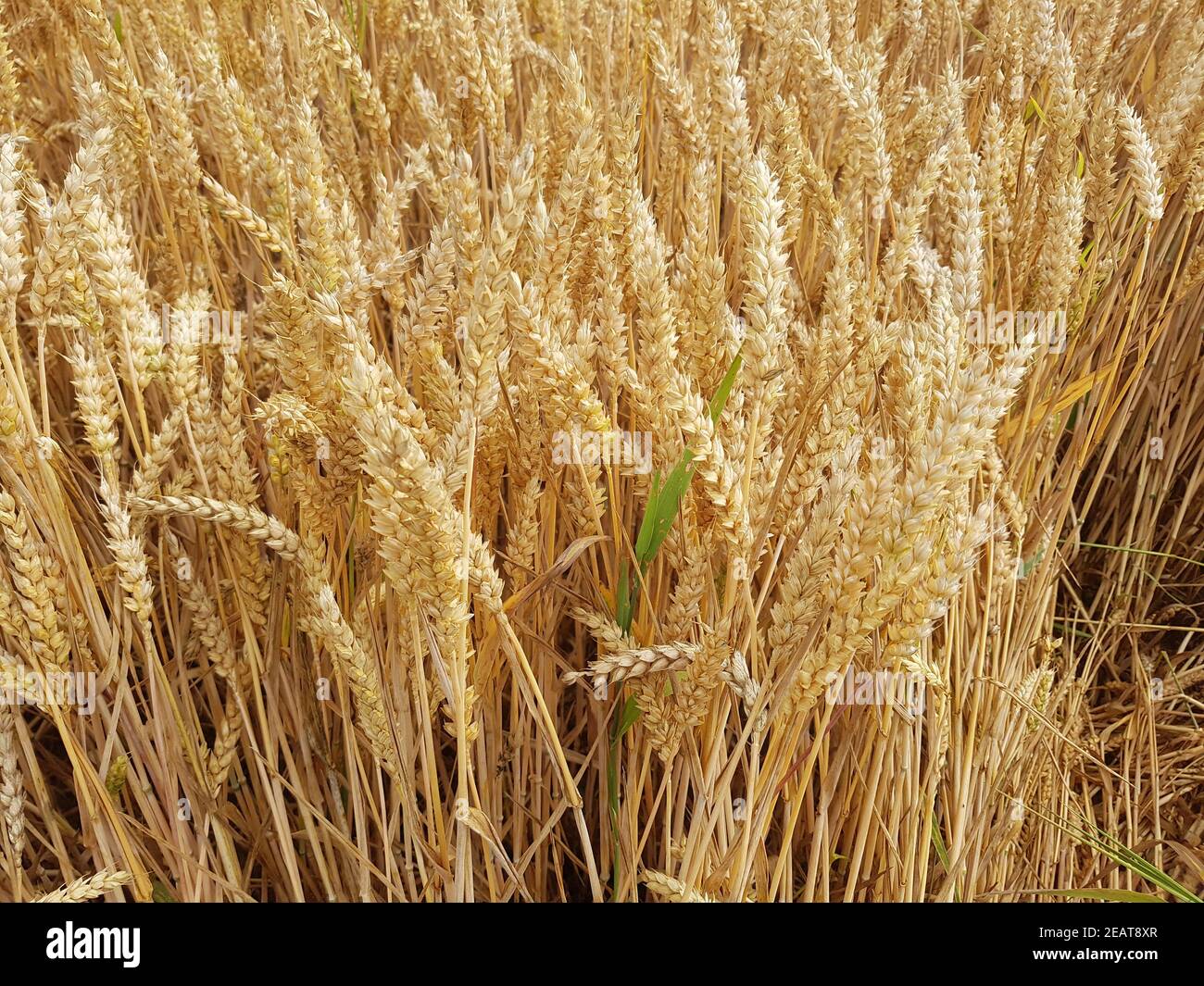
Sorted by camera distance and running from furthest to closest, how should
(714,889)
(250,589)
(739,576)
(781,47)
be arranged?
(781,47) < (250,589) < (714,889) < (739,576)

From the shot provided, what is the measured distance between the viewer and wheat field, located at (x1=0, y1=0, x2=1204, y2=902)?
68 cm

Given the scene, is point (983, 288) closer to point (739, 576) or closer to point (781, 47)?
point (781, 47)

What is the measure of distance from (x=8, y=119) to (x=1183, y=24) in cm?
160

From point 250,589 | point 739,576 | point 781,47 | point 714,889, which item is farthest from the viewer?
point 781,47

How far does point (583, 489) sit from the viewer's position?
0.79 m

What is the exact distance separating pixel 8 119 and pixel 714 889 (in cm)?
130

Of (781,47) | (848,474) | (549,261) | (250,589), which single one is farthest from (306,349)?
(781,47)

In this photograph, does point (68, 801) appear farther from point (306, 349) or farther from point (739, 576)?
point (739, 576)

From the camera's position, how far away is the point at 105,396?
84 centimetres

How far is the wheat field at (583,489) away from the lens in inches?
26.6

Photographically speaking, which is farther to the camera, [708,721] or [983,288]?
[983,288]

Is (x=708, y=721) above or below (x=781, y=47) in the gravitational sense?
below

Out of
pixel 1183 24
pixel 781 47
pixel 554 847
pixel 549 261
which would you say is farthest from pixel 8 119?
pixel 1183 24

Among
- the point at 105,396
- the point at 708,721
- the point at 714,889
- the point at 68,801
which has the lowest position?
the point at 68,801
